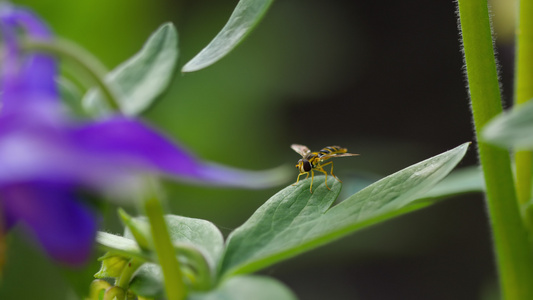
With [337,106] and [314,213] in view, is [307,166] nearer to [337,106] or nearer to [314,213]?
[314,213]

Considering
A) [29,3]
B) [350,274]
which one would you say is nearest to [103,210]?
[29,3]

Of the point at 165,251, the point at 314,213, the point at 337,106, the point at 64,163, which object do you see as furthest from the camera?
the point at 337,106

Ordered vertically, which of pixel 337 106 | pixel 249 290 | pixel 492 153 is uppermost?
pixel 337 106

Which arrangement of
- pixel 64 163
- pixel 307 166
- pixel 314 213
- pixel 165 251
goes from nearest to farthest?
1. pixel 64 163
2. pixel 165 251
3. pixel 314 213
4. pixel 307 166

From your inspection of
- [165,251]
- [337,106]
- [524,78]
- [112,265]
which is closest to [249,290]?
[165,251]

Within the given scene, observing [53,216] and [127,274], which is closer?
[53,216]

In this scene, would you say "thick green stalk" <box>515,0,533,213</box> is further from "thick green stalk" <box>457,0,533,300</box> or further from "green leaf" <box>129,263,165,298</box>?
"green leaf" <box>129,263,165,298</box>

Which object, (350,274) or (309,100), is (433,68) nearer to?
(309,100)

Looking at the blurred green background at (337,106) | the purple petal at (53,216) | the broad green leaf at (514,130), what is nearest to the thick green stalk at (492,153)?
the broad green leaf at (514,130)
